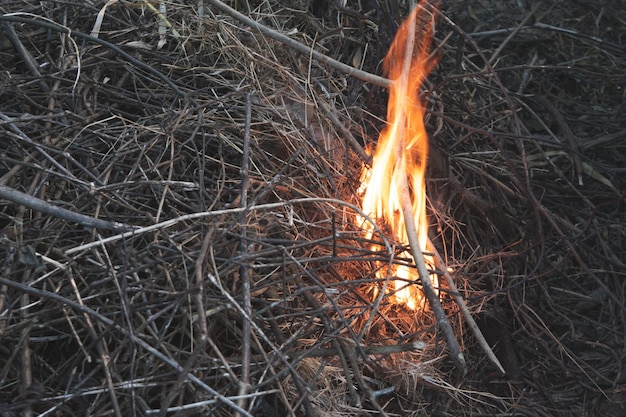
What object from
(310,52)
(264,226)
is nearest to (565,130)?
(310,52)

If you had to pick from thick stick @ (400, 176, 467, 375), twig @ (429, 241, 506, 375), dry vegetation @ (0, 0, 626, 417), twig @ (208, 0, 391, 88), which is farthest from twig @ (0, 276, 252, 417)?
twig @ (208, 0, 391, 88)

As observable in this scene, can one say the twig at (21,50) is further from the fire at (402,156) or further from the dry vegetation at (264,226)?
the fire at (402,156)

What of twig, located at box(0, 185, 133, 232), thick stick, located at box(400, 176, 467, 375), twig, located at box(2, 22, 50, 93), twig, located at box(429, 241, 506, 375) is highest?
twig, located at box(2, 22, 50, 93)

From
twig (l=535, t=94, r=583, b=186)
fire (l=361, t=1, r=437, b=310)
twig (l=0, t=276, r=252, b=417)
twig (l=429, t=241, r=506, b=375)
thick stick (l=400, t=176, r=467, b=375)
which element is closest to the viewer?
twig (l=0, t=276, r=252, b=417)

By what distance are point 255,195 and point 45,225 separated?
2.16 ft

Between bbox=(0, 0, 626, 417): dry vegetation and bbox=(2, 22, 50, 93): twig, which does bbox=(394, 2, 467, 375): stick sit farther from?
bbox=(2, 22, 50, 93): twig

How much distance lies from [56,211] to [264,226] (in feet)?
2.15

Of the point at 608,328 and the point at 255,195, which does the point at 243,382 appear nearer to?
the point at 255,195

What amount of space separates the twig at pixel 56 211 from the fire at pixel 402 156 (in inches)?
34.5

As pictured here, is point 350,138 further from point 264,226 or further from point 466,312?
point 466,312

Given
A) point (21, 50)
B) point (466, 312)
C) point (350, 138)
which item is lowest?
point (466, 312)

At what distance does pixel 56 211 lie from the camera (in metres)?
2.21

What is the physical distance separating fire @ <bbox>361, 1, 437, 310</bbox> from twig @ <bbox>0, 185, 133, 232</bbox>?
88 centimetres

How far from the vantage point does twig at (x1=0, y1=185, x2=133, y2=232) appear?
2.20m
